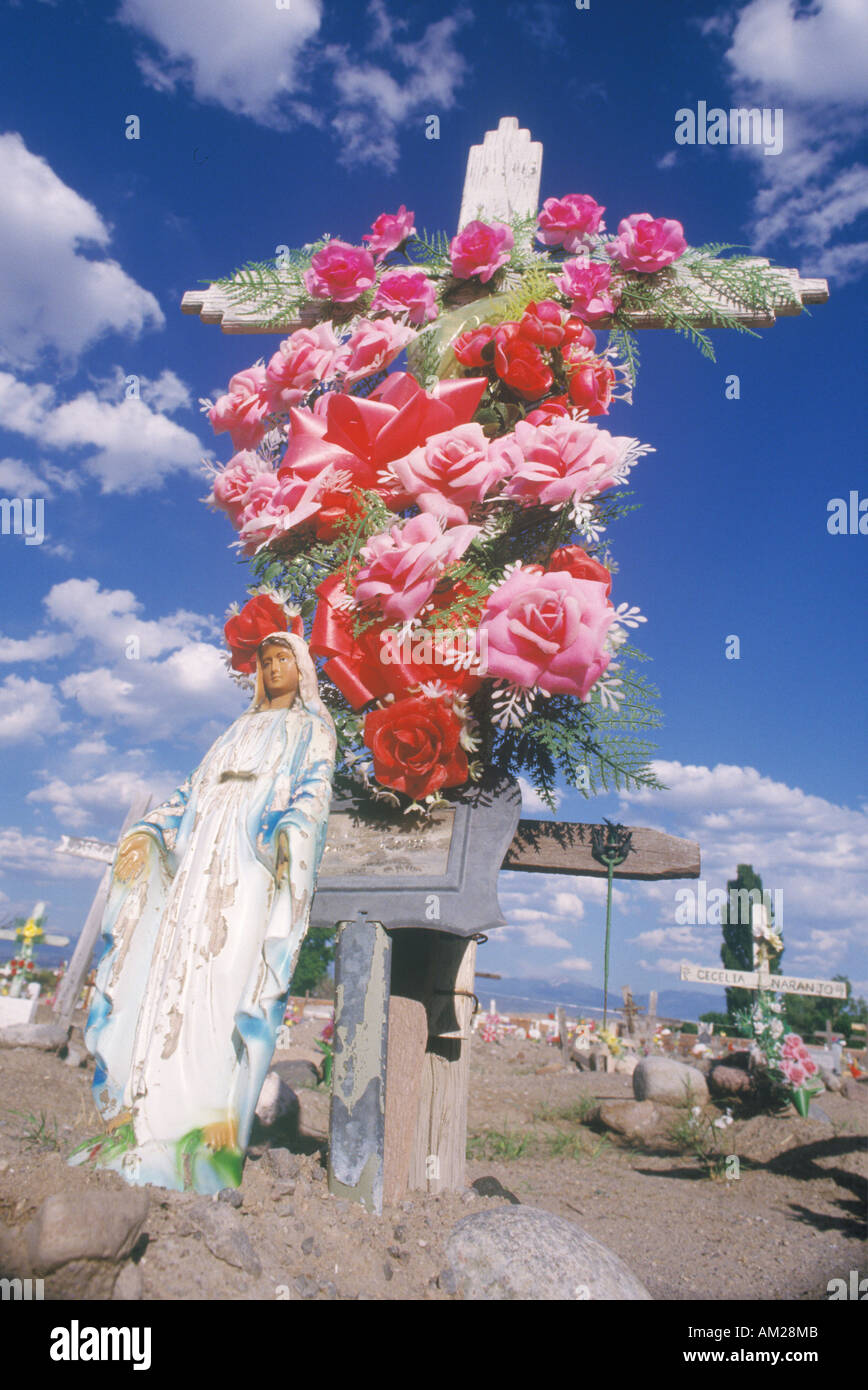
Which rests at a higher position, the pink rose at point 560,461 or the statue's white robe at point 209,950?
the pink rose at point 560,461

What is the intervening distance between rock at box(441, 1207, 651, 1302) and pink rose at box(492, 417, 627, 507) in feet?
7.02

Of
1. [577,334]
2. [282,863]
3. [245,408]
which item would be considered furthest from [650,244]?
[282,863]

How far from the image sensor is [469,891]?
7.81 feet

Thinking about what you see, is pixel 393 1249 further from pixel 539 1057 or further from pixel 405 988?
pixel 539 1057

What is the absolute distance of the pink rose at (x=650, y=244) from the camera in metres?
3.39

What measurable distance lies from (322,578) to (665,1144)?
8351mm

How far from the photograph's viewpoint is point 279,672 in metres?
2.82

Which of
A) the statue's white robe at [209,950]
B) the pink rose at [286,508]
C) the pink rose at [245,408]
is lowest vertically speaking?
the statue's white robe at [209,950]

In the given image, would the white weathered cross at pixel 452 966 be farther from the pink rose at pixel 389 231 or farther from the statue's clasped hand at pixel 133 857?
the statue's clasped hand at pixel 133 857

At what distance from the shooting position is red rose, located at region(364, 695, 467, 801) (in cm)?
258

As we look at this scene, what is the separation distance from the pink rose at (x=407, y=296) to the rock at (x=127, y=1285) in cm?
327

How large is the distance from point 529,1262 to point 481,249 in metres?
3.54

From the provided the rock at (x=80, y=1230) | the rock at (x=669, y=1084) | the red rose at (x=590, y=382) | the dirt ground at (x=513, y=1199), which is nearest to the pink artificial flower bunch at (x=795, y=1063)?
the dirt ground at (x=513, y=1199)
